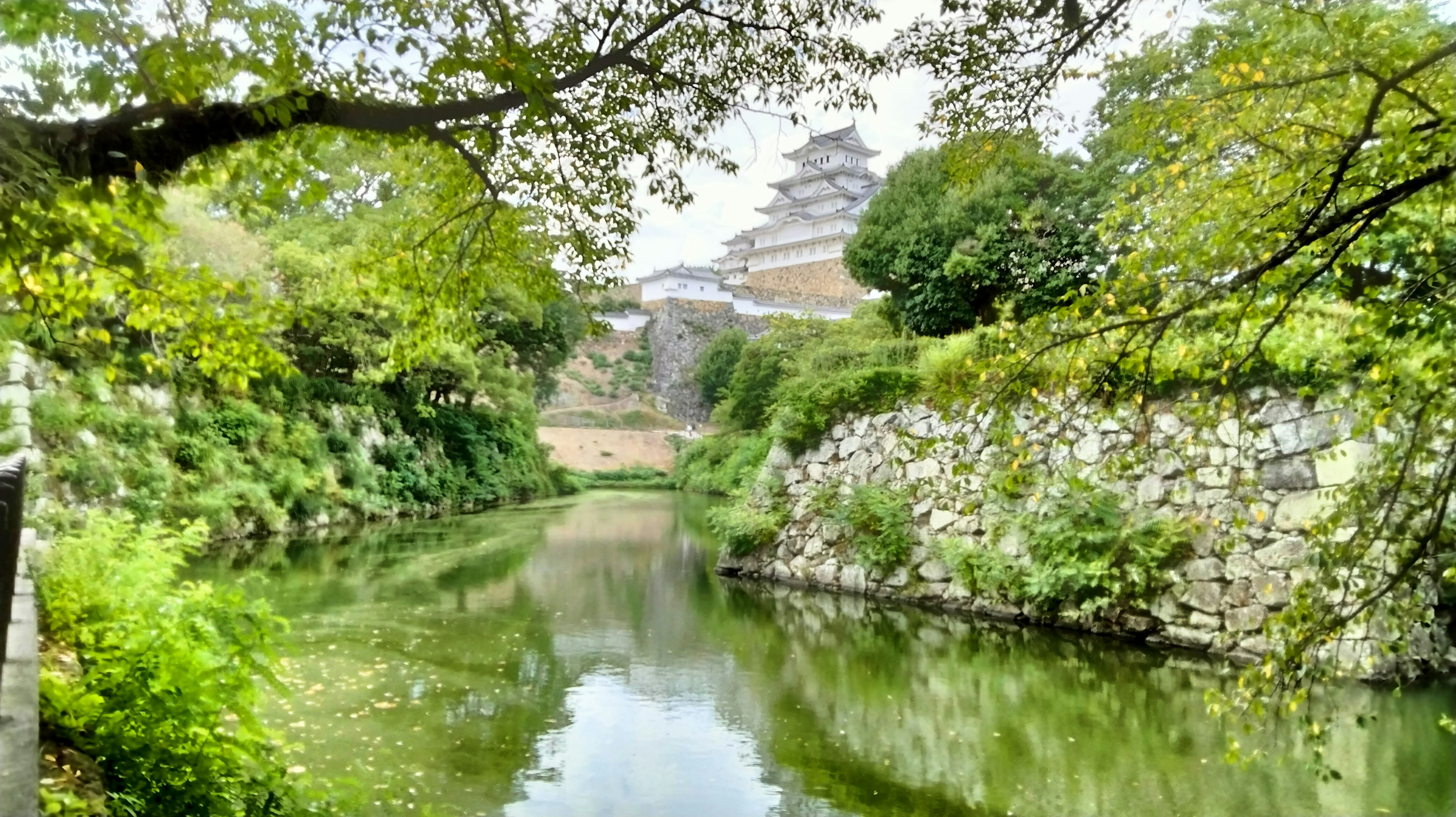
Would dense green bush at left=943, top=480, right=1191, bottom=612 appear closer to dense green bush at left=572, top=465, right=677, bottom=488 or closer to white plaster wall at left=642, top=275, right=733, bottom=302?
dense green bush at left=572, top=465, right=677, bottom=488

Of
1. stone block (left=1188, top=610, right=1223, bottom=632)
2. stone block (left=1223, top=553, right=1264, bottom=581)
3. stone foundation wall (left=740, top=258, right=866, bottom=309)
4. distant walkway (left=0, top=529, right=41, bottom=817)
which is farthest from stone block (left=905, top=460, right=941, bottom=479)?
stone foundation wall (left=740, top=258, right=866, bottom=309)

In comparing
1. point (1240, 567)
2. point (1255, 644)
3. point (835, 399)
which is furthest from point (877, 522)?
point (1255, 644)

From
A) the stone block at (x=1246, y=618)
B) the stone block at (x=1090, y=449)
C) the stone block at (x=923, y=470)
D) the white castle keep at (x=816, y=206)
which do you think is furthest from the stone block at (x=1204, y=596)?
the white castle keep at (x=816, y=206)

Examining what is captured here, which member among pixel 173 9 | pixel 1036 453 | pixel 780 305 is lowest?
pixel 1036 453

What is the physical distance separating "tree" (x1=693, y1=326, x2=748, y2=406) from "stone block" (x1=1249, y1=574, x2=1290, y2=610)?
90.0ft

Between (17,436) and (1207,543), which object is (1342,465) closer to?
Answer: (1207,543)

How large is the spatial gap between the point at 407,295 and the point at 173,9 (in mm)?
1810

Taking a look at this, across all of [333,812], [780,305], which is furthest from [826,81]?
[780,305]

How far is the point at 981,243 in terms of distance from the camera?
→ 11695 millimetres

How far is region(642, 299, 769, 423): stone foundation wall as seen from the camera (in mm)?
39031

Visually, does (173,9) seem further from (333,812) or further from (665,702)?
(665,702)

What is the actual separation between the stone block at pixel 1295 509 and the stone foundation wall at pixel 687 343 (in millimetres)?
31267

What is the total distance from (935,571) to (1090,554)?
1845 mm

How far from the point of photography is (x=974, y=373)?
3.42 meters
